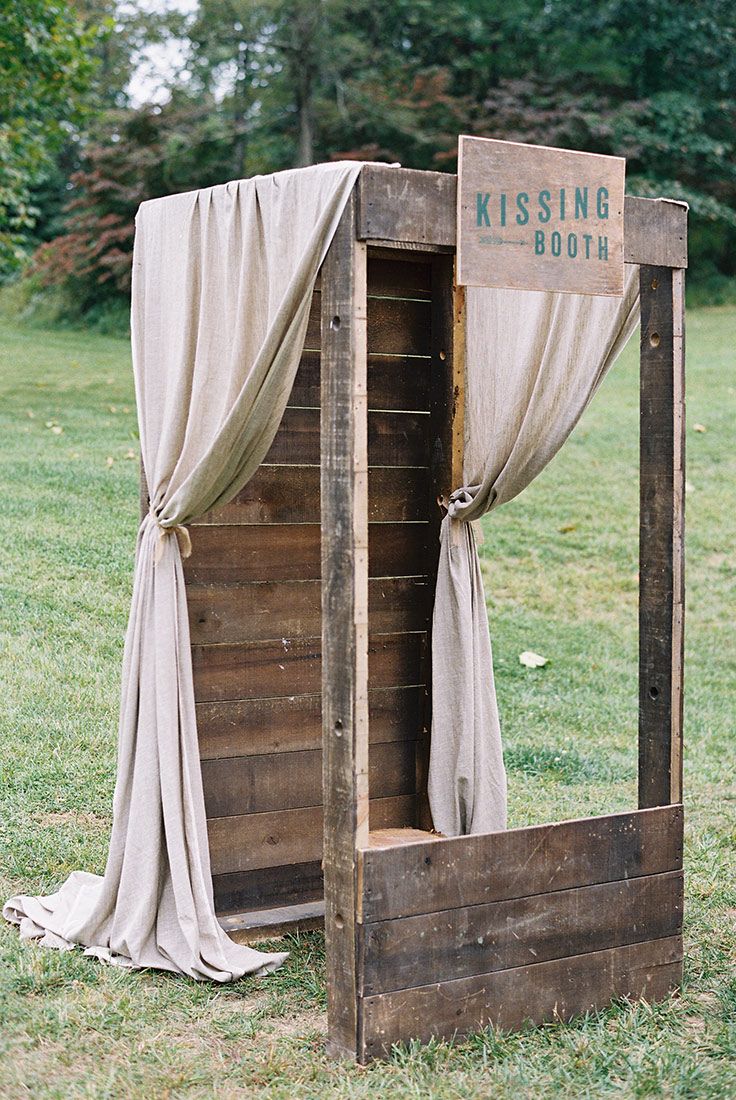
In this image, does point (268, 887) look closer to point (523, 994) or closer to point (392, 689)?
point (392, 689)

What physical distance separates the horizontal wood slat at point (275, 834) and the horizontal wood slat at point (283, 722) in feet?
0.66

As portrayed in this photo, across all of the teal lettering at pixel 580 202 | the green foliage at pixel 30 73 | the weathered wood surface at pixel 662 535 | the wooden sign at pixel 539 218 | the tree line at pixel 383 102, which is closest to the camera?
the wooden sign at pixel 539 218

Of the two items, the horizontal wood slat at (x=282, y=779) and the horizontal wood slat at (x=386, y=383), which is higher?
the horizontal wood slat at (x=386, y=383)

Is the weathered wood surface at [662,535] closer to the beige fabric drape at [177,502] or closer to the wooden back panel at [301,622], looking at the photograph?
the wooden back panel at [301,622]

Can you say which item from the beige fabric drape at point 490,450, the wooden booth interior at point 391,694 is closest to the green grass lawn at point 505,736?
the wooden booth interior at point 391,694

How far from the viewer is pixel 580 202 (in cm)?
344

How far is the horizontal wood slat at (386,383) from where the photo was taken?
4219 millimetres

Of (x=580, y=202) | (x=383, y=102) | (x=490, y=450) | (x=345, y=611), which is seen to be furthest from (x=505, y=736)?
(x=383, y=102)

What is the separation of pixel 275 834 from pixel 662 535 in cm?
151

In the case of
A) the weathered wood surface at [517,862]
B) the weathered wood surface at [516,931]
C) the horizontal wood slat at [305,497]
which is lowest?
the weathered wood surface at [516,931]

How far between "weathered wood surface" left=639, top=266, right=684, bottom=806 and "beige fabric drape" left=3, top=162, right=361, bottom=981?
3.38 ft

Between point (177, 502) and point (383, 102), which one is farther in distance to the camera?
point (383, 102)

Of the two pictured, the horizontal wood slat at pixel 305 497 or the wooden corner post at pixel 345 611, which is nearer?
the wooden corner post at pixel 345 611

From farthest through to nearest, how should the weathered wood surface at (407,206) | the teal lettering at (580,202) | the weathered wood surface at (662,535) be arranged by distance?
the weathered wood surface at (662,535), the teal lettering at (580,202), the weathered wood surface at (407,206)
